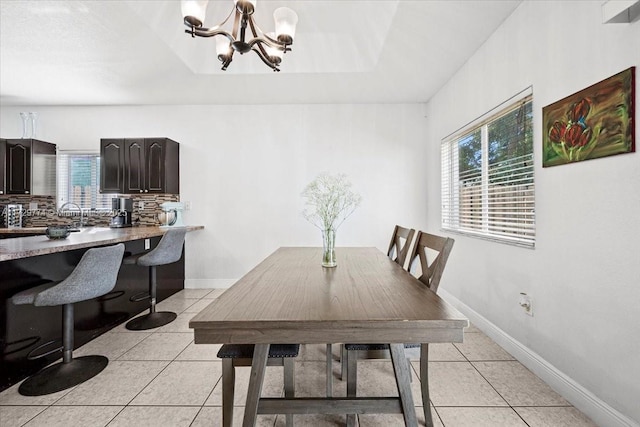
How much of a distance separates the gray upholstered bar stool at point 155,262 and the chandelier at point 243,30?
1.79 metres

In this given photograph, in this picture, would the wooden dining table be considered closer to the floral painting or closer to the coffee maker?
the floral painting

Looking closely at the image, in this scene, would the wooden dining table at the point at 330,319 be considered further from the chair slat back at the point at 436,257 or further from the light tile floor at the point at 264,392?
the light tile floor at the point at 264,392

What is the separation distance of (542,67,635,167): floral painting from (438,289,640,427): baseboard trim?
1.30 m

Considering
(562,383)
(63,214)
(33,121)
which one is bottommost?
(562,383)

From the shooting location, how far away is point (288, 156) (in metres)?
4.16

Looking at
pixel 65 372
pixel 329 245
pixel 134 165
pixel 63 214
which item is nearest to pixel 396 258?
pixel 329 245

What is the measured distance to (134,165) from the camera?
3852 mm

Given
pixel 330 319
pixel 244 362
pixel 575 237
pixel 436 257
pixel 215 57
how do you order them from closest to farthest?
pixel 330 319
pixel 244 362
pixel 436 257
pixel 575 237
pixel 215 57

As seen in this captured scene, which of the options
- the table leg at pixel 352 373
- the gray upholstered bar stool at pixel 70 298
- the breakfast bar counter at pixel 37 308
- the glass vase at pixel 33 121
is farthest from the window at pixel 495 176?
the glass vase at pixel 33 121

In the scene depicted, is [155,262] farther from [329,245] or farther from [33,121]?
[33,121]

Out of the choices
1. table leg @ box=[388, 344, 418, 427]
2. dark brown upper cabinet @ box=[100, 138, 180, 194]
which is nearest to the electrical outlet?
table leg @ box=[388, 344, 418, 427]

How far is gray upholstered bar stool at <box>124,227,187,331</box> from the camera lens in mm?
2834

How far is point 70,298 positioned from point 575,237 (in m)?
3.13

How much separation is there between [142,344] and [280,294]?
205 cm
